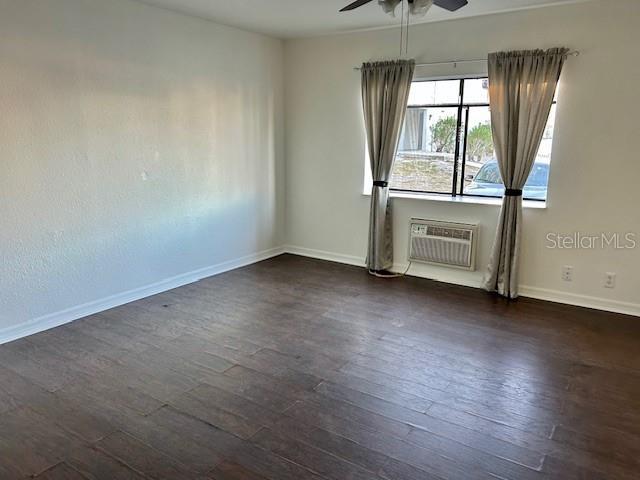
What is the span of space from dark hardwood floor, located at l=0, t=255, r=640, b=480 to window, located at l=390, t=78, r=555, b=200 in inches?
50.4

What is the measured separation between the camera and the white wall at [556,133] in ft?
12.8

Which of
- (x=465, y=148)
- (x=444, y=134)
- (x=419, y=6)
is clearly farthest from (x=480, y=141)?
(x=419, y=6)

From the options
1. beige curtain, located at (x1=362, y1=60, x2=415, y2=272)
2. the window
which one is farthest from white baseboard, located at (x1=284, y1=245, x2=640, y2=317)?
the window

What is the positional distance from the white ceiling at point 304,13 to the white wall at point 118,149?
232 millimetres

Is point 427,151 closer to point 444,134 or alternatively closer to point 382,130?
point 444,134

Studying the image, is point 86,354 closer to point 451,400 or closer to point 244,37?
point 451,400

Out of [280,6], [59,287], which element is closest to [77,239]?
[59,287]

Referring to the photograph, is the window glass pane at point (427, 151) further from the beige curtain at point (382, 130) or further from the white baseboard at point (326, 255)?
the white baseboard at point (326, 255)

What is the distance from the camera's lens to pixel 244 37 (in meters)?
5.04

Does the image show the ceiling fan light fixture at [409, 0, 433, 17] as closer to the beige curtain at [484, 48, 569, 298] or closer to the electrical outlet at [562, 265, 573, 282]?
the beige curtain at [484, 48, 569, 298]

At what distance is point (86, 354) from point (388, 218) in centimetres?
325

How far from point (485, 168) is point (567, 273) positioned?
1271 mm

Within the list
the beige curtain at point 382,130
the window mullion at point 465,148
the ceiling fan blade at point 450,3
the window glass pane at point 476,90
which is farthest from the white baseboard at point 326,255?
the ceiling fan blade at point 450,3

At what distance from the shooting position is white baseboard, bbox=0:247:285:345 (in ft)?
11.4
